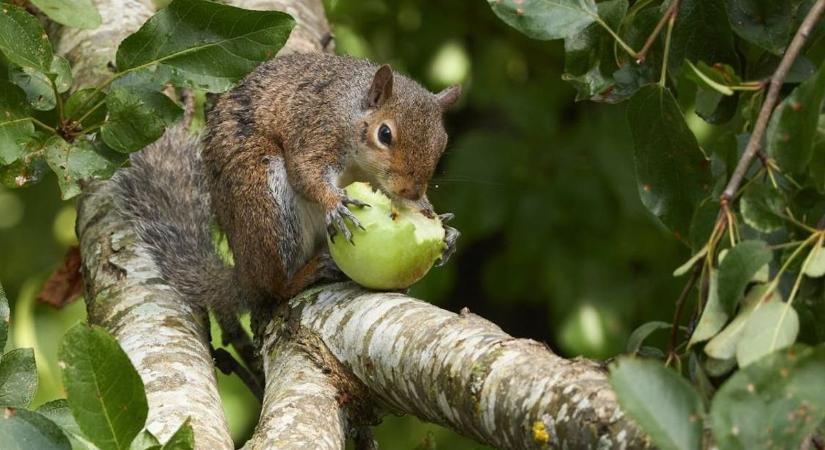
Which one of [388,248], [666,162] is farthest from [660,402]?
[388,248]

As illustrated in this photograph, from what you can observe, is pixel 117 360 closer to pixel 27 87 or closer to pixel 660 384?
pixel 660 384

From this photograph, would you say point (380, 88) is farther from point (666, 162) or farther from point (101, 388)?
point (101, 388)

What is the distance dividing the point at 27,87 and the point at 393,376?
0.83 m

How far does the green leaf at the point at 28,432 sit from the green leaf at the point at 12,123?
722mm

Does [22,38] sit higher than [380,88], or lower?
higher

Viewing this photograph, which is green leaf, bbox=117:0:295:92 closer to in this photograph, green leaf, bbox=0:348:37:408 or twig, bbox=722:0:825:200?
green leaf, bbox=0:348:37:408

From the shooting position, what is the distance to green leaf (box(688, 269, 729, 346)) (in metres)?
1.33

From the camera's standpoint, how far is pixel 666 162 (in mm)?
1685

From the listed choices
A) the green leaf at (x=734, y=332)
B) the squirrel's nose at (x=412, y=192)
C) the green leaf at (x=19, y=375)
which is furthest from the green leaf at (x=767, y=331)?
the squirrel's nose at (x=412, y=192)

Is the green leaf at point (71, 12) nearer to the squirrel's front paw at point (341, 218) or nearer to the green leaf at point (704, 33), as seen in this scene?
the squirrel's front paw at point (341, 218)

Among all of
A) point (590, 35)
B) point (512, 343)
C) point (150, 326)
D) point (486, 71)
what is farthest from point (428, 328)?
point (486, 71)

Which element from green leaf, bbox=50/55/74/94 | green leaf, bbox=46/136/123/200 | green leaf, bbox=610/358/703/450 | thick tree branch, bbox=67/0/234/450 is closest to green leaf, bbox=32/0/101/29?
green leaf, bbox=50/55/74/94

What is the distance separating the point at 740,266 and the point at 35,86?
1333mm

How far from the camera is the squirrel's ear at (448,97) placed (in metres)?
2.92
